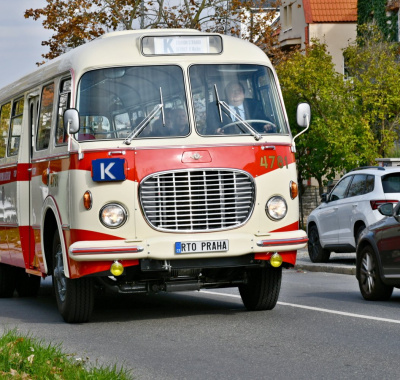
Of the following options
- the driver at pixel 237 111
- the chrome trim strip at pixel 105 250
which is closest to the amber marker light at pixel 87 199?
the chrome trim strip at pixel 105 250

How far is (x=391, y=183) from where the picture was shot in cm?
2059

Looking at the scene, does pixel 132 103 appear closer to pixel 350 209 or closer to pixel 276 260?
pixel 276 260

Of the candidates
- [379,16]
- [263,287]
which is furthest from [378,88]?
[263,287]

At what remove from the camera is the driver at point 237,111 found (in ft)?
40.3

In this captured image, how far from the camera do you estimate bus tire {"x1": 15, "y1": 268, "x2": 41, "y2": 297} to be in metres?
17.1

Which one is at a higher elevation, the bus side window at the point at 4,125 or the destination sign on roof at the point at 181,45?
the destination sign on roof at the point at 181,45

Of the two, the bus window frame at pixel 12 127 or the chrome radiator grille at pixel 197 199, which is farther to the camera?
the bus window frame at pixel 12 127

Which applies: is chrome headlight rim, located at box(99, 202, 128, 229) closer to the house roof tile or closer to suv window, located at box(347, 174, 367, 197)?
suv window, located at box(347, 174, 367, 197)

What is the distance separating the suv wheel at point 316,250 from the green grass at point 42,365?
1525cm

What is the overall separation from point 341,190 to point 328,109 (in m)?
20.1

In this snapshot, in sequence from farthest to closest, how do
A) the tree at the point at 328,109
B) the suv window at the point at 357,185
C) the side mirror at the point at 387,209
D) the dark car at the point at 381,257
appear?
the tree at the point at 328,109 < the suv window at the point at 357,185 < the side mirror at the point at 387,209 < the dark car at the point at 381,257

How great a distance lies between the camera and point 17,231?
14695 mm

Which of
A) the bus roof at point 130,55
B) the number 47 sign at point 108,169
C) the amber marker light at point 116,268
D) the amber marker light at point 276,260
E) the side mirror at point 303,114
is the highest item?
the bus roof at point 130,55

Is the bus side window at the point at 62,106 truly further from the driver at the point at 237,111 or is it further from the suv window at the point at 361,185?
the suv window at the point at 361,185
